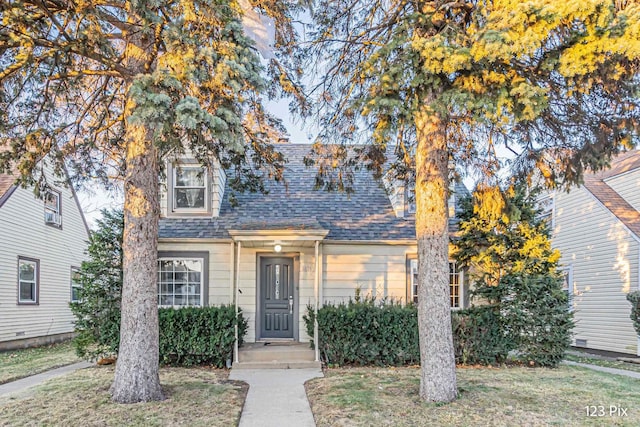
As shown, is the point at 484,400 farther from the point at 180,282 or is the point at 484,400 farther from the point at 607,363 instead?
the point at 180,282

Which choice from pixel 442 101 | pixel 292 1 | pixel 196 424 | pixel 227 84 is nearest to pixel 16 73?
pixel 227 84

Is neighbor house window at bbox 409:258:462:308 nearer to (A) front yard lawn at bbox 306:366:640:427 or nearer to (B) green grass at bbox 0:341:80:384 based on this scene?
(A) front yard lawn at bbox 306:366:640:427

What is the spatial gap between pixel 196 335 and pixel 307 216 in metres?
3.85

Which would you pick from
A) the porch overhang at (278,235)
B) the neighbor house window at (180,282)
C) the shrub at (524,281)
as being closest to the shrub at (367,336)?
the porch overhang at (278,235)

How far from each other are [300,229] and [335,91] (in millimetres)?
2875

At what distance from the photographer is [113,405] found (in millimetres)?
5984

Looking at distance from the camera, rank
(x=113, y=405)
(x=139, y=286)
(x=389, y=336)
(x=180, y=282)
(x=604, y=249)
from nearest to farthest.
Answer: (x=113, y=405)
(x=139, y=286)
(x=389, y=336)
(x=180, y=282)
(x=604, y=249)

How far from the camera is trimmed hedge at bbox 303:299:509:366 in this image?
9.24 metres

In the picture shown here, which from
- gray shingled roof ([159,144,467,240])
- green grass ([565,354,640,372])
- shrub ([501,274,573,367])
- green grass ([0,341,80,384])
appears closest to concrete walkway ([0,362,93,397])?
green grass ([0,341,80,384])

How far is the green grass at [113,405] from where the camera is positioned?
5430 mm

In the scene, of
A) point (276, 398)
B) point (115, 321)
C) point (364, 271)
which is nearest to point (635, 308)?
point (364, 271)

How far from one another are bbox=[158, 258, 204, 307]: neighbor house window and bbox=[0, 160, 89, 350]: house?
324 centimetres

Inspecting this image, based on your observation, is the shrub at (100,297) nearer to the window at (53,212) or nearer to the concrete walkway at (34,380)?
the concrete walkway at (34,380)

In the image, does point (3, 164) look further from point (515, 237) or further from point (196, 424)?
point (515, 237)
